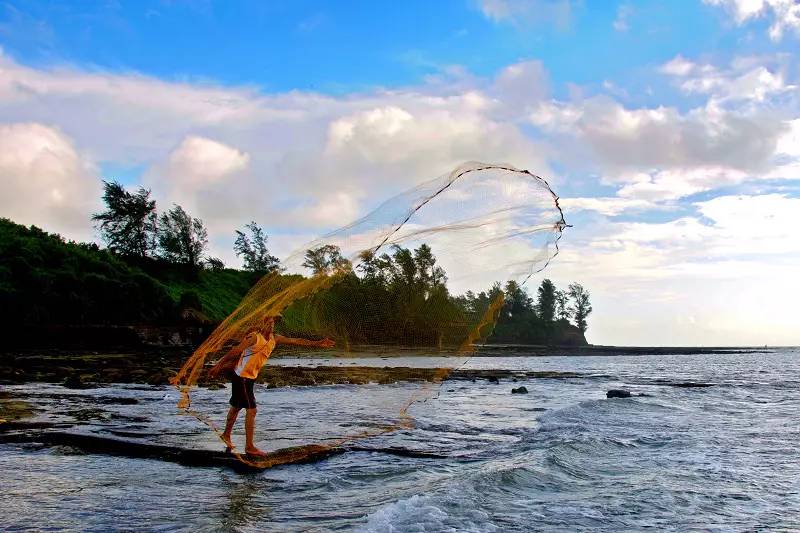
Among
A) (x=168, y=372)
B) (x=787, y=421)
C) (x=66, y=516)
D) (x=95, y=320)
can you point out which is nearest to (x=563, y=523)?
(x=66, y=516)

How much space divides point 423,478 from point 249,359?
3.22 metres

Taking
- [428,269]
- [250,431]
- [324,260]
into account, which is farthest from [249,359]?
[428,269]

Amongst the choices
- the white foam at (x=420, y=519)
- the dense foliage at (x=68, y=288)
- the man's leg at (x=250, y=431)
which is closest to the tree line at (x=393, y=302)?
the man's leg at (x=250, y=431)

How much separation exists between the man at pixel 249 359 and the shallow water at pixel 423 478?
3.38 feet

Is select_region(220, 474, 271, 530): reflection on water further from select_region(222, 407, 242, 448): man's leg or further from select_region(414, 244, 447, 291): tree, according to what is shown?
select_region(414, 244, 447, 291): tree

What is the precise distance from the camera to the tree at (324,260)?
892cm

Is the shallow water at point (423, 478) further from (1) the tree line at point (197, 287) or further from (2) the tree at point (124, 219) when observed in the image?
(2) the tree at point (124, 219)

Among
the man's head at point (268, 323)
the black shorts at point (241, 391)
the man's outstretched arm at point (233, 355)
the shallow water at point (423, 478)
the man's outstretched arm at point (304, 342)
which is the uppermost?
the man's head at point (268, 323)

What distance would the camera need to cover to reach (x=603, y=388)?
32.1 metres

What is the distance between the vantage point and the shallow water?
7203mm

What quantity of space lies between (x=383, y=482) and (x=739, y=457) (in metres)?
7.59

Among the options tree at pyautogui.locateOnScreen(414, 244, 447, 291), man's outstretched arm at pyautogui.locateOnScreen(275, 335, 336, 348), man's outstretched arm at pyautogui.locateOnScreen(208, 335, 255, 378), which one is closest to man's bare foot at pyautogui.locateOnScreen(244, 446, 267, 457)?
man's outstretched arm at pyautogui.locateOnScreen(208, 335, 255, 378)

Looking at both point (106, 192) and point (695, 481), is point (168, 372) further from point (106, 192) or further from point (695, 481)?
point (106, 192)

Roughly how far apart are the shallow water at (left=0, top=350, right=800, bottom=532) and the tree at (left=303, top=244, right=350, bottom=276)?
205cm
